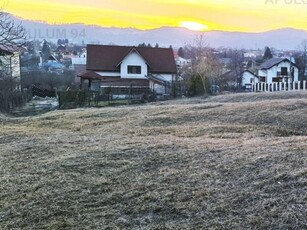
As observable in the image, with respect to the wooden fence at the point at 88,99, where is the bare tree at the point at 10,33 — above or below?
above

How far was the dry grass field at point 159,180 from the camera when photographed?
138 inches

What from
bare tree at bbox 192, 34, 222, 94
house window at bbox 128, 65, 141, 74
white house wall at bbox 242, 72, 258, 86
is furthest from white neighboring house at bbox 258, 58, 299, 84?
house window at bbox 128, 65, 141, 74

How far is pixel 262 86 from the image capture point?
88.5 feet

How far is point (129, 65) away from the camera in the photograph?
34.7 meters

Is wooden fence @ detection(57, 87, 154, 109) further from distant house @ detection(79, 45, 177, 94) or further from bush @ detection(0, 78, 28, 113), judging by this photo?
distant house @ detection(79, 45, 177, 94)

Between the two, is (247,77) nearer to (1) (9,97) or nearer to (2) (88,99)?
(2) (88,99)

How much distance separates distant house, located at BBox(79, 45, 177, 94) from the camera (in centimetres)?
3419

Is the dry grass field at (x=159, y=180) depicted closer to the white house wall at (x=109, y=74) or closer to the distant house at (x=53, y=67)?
the white house wall at (x=109, y=74)

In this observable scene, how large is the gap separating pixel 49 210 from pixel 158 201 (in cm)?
106

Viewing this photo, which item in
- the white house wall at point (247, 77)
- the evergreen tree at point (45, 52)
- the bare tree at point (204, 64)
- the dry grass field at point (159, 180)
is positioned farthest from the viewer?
the evergreen tree at point (45, 52)

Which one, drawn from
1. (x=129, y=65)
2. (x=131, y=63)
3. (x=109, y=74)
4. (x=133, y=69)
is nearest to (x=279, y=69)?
(x=133, y=69)

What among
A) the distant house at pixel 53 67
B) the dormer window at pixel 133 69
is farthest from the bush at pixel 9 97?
the distant house at pixel 53 67

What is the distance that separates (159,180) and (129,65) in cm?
3055

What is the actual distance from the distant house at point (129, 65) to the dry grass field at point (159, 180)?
1007 inches
